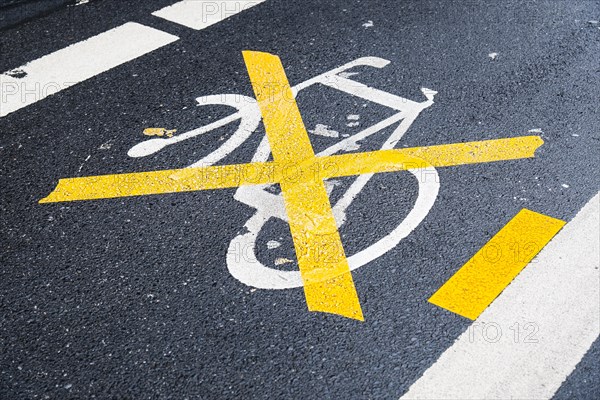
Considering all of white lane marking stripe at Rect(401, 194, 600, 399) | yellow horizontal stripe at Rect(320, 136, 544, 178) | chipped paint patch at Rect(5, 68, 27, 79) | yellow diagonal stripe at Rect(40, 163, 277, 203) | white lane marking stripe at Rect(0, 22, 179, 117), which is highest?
chipped paint patch at Rect(5, 68, 27, 79)

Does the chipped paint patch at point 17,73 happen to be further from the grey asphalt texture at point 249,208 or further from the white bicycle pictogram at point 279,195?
the white bicycle pictogram at point 279,195

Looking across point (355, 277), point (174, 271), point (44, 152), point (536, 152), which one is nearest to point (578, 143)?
A: point (536, 152)

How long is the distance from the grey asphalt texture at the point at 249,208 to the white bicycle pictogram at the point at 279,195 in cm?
5

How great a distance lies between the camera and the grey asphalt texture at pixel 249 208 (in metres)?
2.92

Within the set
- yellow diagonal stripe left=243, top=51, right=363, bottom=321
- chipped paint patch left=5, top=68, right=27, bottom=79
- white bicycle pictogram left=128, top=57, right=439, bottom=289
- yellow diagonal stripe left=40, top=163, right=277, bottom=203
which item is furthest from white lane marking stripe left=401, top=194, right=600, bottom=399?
chipped paint patch left=5, top=68, right=27, bottom=79

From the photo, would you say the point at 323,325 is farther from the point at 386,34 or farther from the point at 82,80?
the point at 386,34

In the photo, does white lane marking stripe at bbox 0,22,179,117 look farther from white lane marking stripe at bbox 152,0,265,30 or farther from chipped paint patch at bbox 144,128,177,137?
chipped paint patch at bbox 144,128,177,137

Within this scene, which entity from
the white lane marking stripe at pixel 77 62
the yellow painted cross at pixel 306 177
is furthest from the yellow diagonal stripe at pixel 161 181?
the white lane marking stripe at pixel 77 62

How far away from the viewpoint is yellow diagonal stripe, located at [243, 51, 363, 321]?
10.6 feet

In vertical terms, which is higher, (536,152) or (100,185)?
(100,185)

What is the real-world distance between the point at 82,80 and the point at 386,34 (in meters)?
2.17

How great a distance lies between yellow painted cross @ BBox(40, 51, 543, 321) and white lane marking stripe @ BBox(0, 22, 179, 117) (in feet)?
3.46

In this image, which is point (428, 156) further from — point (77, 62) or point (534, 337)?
point (77, 62)

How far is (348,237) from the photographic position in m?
3.56
